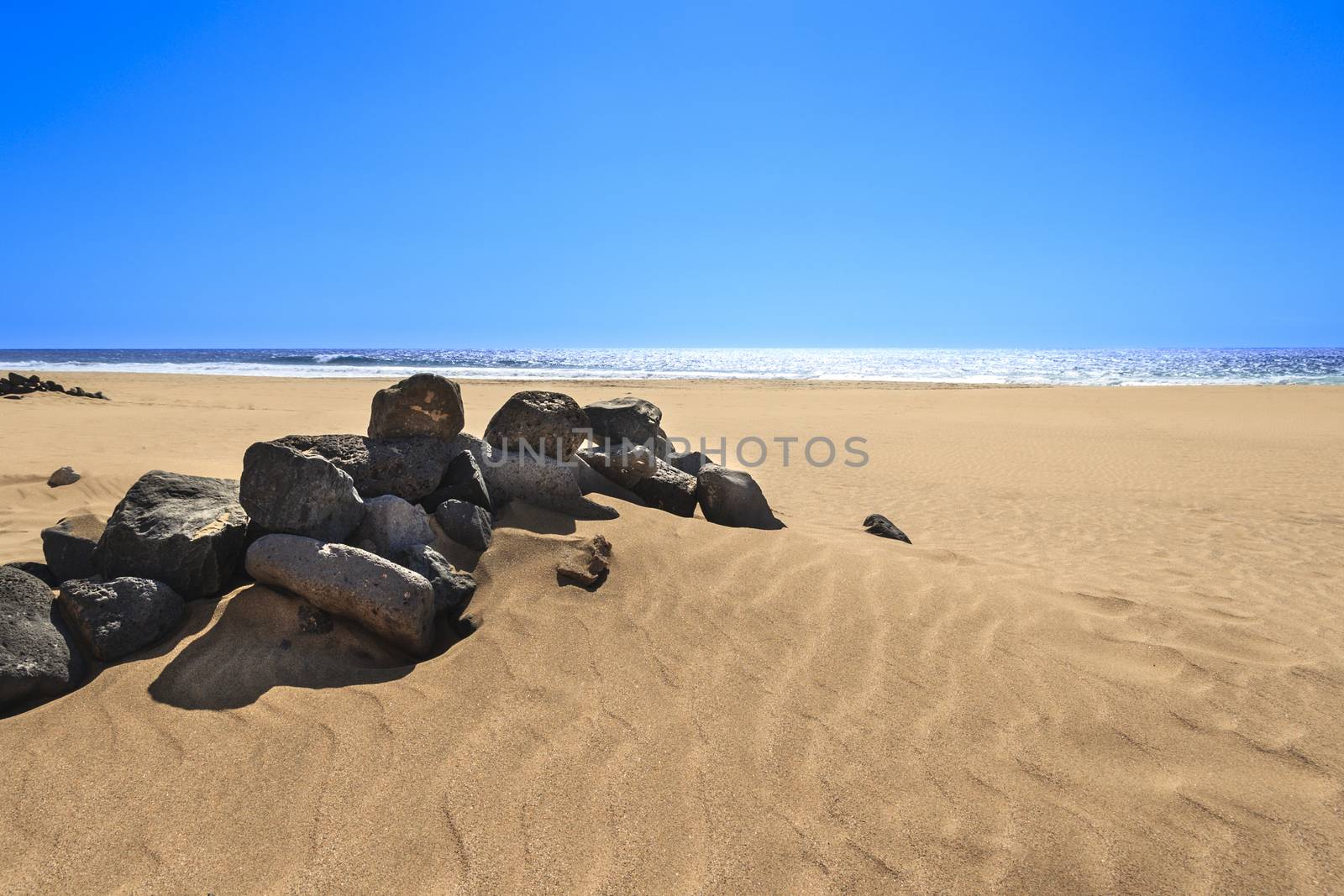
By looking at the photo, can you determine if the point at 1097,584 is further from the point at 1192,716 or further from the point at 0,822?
the point at 0,822

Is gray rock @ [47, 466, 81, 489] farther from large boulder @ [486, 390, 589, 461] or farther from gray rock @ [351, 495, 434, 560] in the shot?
gray rock @ [351, 495, 434, 560]

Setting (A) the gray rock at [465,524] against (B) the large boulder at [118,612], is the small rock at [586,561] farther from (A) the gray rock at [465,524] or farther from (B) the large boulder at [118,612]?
(B) the large boulder at [118,612]

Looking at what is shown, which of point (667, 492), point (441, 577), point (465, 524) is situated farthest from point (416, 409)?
point (667, 492)

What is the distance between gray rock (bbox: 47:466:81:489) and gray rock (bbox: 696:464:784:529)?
5699 millimetres

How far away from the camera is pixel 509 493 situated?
452cm

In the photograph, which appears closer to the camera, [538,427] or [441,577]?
[441,577]

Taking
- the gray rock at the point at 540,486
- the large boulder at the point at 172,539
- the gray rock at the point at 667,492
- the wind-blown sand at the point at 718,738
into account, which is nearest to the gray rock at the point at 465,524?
the wind-blown sand at the point at 718,738

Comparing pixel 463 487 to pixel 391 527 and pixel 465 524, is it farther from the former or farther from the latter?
pixel 391 527

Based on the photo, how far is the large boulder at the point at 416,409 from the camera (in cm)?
445

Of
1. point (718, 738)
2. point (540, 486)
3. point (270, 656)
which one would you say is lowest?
point (718, 738)

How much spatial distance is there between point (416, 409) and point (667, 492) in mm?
1783

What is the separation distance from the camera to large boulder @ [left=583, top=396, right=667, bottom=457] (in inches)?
234

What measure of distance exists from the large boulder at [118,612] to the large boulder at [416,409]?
1536 millimetres

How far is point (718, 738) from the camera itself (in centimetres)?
268
